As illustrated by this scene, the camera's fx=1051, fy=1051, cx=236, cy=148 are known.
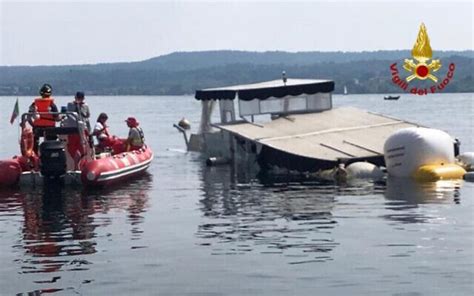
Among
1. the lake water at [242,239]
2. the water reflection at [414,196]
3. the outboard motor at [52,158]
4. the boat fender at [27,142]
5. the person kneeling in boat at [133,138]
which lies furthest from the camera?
the person kneeling in boat at [133,138]

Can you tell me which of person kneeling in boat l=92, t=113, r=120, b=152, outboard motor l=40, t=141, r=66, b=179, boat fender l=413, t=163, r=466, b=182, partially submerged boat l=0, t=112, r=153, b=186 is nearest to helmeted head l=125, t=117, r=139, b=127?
person kneeling in boat l=92, t=113, r=120, b=152

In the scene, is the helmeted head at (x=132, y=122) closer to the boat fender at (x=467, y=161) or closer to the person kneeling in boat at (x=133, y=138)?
the person kneeling in boat at (x=133, y=138)

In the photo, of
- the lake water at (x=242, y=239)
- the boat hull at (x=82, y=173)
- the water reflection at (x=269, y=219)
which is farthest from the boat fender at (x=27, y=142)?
the water reflection at (x=269, y=219)

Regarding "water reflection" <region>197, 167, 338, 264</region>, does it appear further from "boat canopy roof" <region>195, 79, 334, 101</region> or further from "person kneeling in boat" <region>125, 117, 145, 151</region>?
"boat canopy roof" <region>195, 79, 334, 101</region>

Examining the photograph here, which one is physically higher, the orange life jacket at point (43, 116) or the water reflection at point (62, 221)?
the orange life jacket at point (43, 116)

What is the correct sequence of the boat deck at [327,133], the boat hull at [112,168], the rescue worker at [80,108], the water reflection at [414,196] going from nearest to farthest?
the water reflection at [414,196], the boat hull at [112,168], the rescue worker at [80,108], the boat deck at [327,133]

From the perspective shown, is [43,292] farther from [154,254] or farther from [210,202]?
[210,202]

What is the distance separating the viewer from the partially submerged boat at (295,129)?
35031mm

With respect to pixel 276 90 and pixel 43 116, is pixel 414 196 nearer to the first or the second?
pixel 43 116

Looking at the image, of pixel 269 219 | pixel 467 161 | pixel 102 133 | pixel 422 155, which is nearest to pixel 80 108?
pixel 102 133

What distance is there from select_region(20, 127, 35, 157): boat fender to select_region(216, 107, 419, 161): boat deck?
8.35m

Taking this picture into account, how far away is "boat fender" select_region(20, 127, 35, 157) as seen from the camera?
3105 cm

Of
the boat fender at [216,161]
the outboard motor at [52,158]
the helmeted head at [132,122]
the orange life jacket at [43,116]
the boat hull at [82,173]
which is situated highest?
the orange life jacket at [43,116]

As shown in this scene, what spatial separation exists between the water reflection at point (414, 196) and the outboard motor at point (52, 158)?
9220 millimetres
